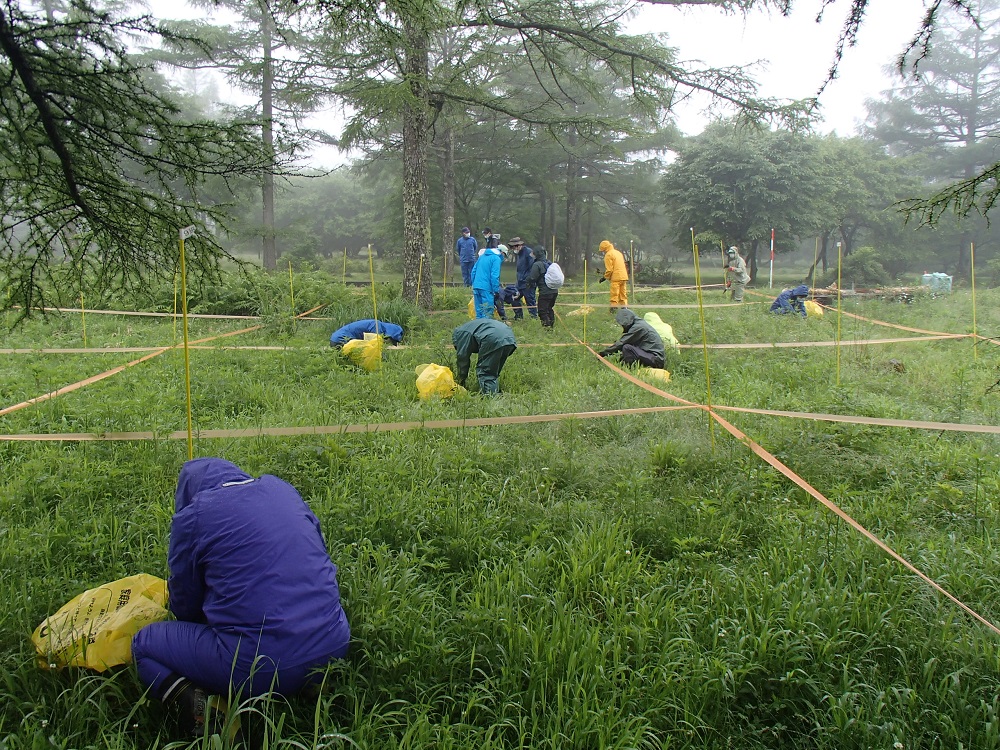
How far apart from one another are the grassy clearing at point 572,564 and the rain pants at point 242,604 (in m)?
0.18

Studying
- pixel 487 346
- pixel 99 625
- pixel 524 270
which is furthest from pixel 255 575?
pixel 524 270

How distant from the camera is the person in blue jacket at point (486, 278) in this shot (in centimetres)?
960

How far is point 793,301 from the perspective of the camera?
40.6 ft

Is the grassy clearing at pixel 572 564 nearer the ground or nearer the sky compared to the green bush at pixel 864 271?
nearer the ground

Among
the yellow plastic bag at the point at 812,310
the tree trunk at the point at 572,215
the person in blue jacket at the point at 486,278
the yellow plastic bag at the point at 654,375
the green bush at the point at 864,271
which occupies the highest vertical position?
the tree trunk at the point at 572,215

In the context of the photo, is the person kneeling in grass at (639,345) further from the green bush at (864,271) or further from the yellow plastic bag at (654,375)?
the green bush at (864,271)

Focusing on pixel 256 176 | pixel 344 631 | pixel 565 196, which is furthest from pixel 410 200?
pixel 565 196

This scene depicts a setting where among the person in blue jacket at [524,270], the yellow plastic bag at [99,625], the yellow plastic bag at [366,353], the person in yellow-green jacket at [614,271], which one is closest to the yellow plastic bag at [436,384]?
the yellow plastic bag at [366,353]

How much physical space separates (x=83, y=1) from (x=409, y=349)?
5159mm

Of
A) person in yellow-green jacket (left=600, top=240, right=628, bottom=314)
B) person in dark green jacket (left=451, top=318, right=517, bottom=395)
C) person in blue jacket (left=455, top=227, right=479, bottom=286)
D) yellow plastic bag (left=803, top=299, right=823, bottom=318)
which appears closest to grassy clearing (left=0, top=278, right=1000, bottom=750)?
person in dark green jacket (left=451, top=318, right=517, bottom=395)

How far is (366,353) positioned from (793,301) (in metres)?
9.33

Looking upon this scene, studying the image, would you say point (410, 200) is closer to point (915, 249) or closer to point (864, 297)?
point (864, 297)

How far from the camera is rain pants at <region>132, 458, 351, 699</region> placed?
2.12 m

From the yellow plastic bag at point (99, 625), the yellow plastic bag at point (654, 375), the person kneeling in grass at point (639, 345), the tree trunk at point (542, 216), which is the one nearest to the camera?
the yellow plastic bag at point (99, 625)
